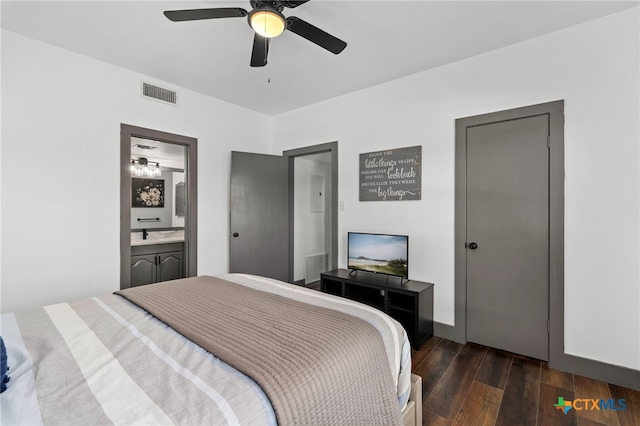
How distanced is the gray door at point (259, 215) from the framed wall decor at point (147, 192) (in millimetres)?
1918

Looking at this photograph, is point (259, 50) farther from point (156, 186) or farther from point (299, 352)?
point (156, 186)

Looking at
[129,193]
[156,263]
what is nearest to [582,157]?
[129,193]

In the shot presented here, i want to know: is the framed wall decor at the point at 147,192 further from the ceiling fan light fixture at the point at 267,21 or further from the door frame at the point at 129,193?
the ceiling fan light fixture at the point at 267,21

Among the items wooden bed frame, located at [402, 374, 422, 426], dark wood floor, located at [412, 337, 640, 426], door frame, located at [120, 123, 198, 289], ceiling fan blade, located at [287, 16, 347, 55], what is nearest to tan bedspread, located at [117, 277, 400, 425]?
wooden bed frame, located at [402, 374, 422, 426]

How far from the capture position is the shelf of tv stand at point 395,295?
104 inches

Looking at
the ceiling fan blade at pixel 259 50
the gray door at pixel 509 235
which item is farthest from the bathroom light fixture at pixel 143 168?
the gray door at pixel 509 235

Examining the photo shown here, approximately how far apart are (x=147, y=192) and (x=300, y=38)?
3648 millimetres

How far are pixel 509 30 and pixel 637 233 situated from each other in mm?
1739

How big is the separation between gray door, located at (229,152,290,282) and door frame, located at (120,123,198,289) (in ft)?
1.50

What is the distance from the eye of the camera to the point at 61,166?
8.36 ft

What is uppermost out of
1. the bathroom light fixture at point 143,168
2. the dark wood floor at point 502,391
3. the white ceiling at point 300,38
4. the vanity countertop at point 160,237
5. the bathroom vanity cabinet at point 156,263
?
the white ceiling at point 300,38

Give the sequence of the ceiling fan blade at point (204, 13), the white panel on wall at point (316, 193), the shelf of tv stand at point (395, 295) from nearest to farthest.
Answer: the ceiling fan blade at point (204, 13) → the shelf of tv stand at point (395, 295) → the white panel on wall at point (316, 193)

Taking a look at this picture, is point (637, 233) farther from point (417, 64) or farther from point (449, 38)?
point (417, 64)

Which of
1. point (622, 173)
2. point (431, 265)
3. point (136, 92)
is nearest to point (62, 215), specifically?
point (136, 92)
